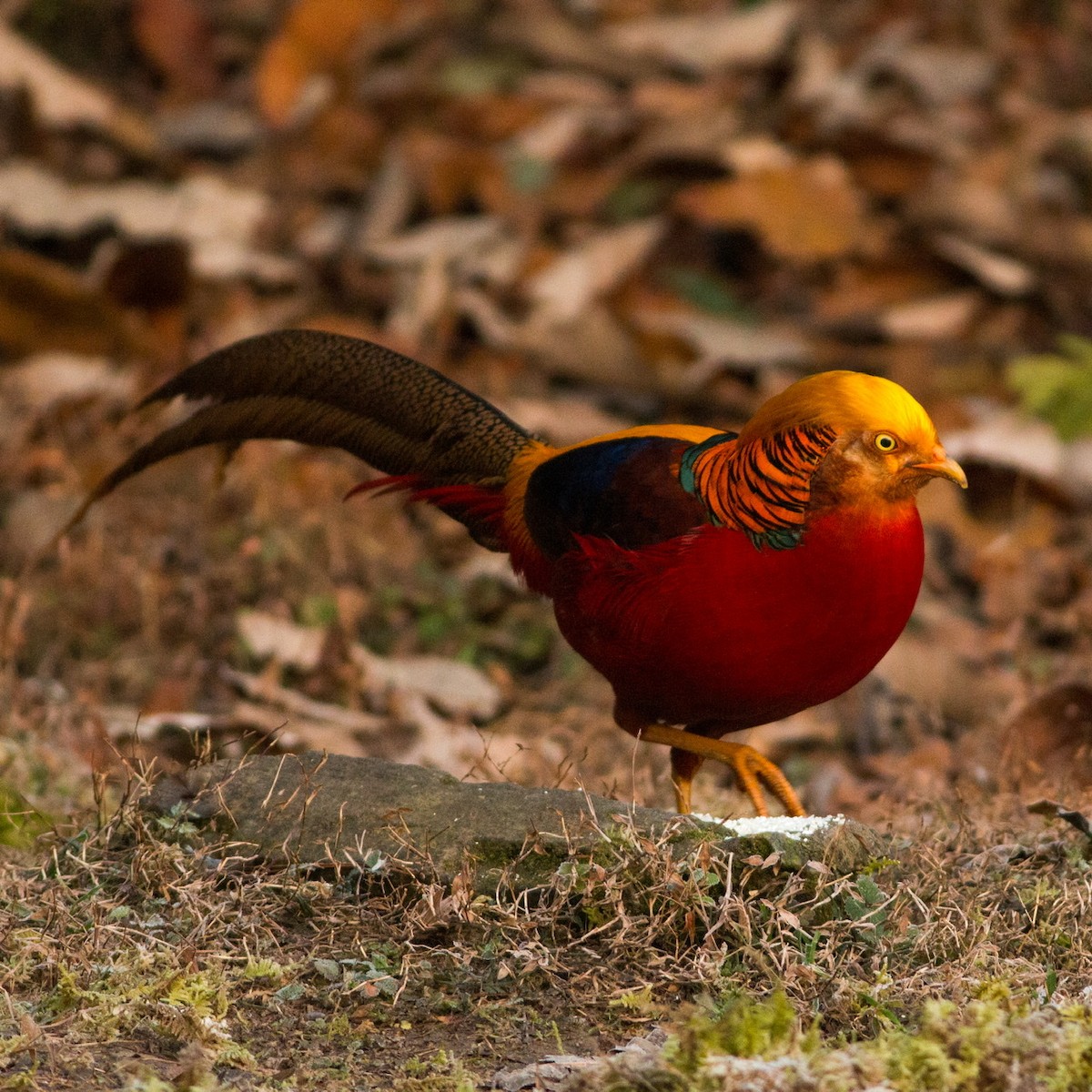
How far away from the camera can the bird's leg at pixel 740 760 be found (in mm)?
3691

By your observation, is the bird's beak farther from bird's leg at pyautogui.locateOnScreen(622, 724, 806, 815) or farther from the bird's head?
bird's leg at pyautogui.locateOnScreen(622, 724, 806, 815)

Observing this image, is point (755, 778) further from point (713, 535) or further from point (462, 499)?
point (462, 499)

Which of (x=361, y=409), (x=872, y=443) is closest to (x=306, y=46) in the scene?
(x=361, y=409)

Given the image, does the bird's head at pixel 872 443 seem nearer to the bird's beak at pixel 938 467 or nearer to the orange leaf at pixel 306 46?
the bird's beak at pixel 938 467

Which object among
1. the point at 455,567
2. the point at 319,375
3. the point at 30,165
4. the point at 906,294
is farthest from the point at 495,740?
the point at 30,165

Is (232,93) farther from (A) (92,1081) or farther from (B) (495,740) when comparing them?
(A) (92,1081)

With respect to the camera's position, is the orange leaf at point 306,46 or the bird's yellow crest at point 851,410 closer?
the bird's yellow crest at point 851,410

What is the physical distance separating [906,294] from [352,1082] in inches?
250

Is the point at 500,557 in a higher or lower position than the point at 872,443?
lower

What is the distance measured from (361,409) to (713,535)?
116cm

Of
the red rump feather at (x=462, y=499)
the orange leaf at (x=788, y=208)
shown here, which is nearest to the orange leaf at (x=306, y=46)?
the orange leaf at (x=788, y=208)

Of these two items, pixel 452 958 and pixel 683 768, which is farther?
pixel 683 768

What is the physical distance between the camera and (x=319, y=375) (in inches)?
165

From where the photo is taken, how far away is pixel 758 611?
3369 mm
